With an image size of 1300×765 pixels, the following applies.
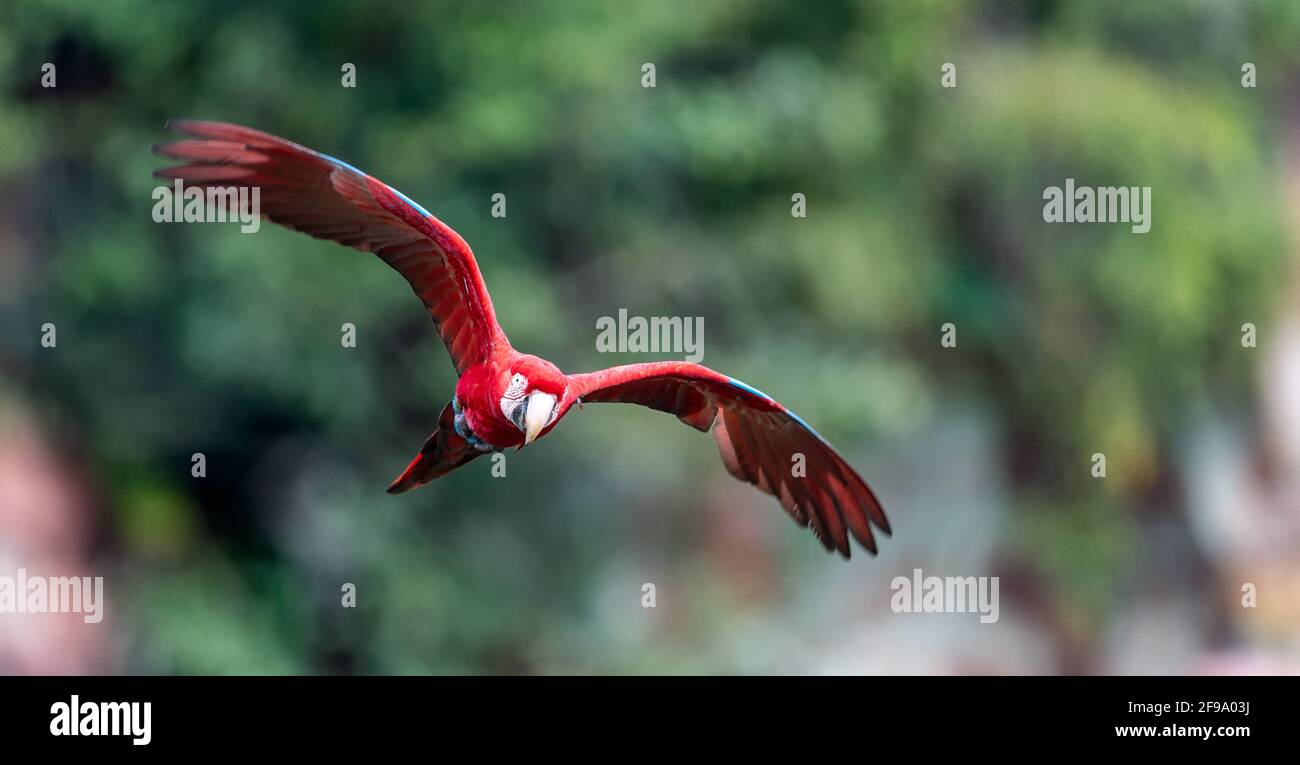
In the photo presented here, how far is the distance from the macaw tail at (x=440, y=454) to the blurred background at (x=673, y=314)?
551 centimetres

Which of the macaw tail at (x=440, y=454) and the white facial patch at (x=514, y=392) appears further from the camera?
the macaw tail at (x=440, y=454)

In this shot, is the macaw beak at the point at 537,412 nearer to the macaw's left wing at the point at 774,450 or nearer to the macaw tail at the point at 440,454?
the macaw tail at the point at 440,454

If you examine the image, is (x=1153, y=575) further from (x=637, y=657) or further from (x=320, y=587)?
(x=320, y=587)

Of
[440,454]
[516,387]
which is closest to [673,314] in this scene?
[440,454]

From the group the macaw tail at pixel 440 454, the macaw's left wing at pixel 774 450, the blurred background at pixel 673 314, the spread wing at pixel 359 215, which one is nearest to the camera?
the spread wing at pixel 359 215

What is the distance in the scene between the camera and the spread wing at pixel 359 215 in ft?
11.7

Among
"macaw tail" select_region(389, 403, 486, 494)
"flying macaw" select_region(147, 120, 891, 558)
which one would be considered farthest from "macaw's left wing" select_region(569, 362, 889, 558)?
"macaw tail" select_region(389, 403, 486, 494)

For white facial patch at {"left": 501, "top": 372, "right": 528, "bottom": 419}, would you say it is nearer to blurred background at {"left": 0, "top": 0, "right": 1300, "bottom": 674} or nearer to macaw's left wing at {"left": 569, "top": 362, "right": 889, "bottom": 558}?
macaw's left wing at {"left": 569, "top": 362, "right": 889, "bottom": 558}

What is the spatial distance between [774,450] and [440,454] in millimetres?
1076

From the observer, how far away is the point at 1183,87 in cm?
1073

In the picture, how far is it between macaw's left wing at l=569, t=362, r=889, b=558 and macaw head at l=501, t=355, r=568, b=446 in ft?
1.53

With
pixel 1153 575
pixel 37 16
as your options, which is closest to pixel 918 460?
pixel 1153 575

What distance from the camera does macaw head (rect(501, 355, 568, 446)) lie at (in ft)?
11.2

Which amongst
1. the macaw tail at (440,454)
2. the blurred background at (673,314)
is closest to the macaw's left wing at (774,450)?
the macaw tail at (440,454)
